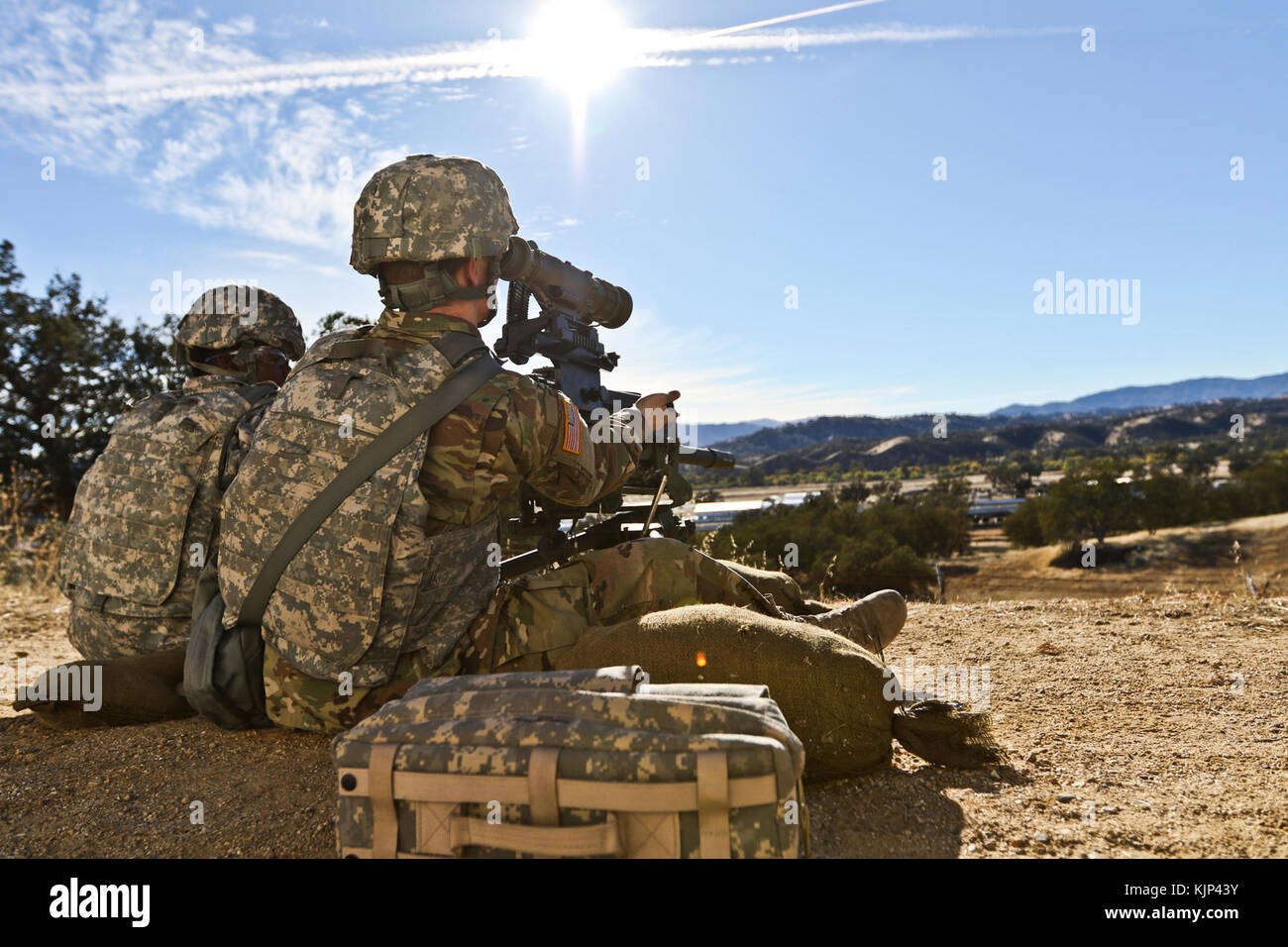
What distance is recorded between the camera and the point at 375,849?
174 cm

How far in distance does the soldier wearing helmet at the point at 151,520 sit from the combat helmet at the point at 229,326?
36 cm

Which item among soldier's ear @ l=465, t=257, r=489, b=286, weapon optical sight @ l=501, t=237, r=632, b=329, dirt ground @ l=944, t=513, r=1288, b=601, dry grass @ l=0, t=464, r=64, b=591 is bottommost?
dirt ground @ l=944, t=513, r=1288, b=601

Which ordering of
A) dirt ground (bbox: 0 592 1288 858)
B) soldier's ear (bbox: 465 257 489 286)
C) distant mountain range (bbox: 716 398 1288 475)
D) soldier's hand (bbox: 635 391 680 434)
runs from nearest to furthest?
dirt ground (bbox: 0 592 1288 858)
soldier's ear (bbox: 465 257 489 286)
soldier's hand (bbox: 635 391 680 434)
distant mountain range (bbox: 716 398 1288 475)

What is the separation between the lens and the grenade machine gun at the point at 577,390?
158 inches

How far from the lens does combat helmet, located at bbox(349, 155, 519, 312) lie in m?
3.12

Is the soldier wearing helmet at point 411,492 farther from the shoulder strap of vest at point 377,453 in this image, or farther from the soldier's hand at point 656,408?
the soldier's hand at point 656,408

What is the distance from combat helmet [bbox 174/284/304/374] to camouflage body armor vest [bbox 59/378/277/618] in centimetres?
48

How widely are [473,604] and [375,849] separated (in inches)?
56.6

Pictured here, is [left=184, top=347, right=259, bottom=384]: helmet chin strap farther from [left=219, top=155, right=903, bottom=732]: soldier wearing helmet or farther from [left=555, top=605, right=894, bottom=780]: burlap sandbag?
[left=555, top=605, right=894, bottom=780]: burlap sandbag

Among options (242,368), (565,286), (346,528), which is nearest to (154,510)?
(242,368)

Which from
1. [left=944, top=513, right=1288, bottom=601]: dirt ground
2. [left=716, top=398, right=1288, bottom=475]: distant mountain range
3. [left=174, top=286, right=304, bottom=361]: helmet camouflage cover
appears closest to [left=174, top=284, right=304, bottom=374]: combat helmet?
[left=174, top=286, right=304, bottom=361]: helmet camouflage cover

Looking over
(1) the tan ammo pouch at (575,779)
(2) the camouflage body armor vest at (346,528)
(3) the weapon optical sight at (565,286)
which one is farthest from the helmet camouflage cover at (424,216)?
(1) the tan ammo pouch at (575,779)
